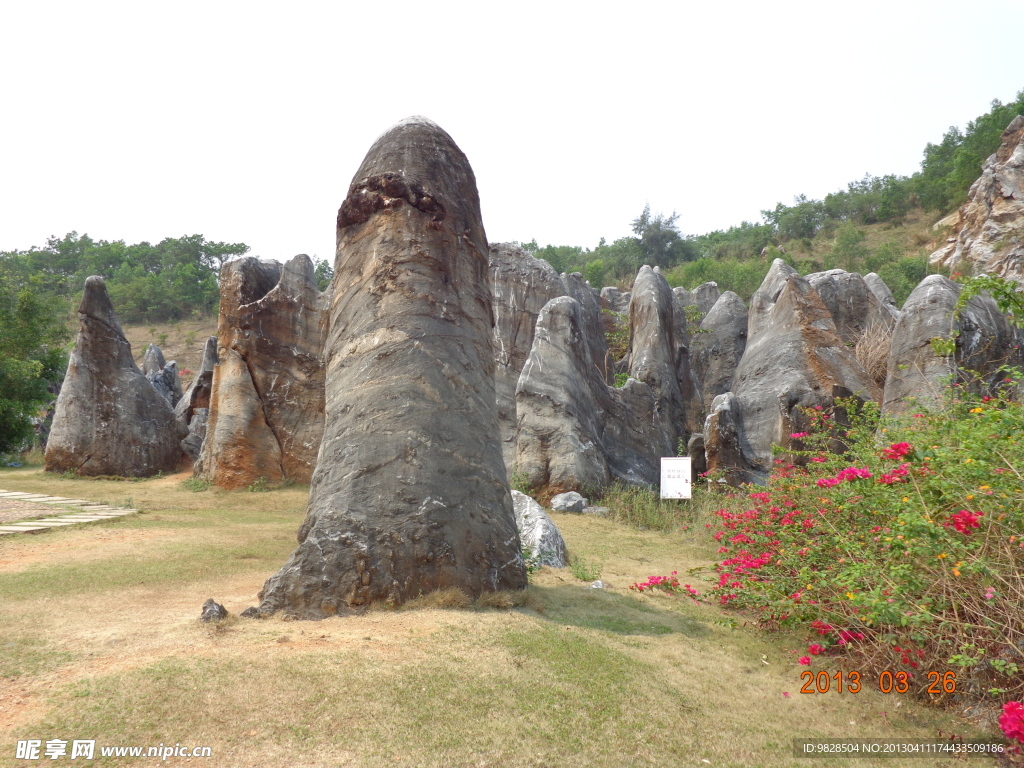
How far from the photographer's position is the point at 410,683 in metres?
→ 2.68

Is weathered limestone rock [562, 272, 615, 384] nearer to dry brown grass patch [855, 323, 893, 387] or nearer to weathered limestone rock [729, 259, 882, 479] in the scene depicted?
weathered limestone rock [729, 259, 882, 479]

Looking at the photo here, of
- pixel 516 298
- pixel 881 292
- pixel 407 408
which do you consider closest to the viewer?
pixel 407 408

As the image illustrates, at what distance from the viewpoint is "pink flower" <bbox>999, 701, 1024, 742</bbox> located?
235 centimetres

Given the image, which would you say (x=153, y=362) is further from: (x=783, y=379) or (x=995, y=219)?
(x=995, y=219)

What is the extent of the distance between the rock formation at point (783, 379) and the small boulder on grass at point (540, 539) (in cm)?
522

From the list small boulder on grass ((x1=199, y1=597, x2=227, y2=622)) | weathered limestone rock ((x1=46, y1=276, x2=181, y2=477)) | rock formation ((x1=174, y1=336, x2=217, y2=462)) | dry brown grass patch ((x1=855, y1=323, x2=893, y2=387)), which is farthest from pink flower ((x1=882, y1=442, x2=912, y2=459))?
rock formation ((x1=174, y1=336, x2=217, y2=462))

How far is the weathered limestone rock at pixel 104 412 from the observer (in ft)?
40.4

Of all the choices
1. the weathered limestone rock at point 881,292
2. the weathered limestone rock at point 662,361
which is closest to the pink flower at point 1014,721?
the weathered limestone rock at point 662,361

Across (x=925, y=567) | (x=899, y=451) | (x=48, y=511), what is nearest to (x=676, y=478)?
(x=899, y=451)

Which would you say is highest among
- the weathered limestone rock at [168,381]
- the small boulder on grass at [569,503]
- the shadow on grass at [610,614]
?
the weathered limestone rock at [168,381]

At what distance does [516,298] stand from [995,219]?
1828cm

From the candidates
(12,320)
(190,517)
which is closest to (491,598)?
(190,517)

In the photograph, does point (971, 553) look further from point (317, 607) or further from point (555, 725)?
point (317, 607)

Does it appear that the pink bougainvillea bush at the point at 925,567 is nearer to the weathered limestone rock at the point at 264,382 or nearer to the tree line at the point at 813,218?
the weathered limestone rock at the point at 264,382
